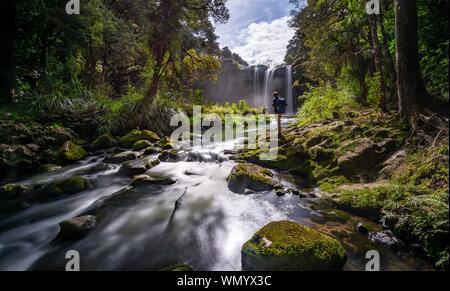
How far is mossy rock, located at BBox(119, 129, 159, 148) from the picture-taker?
11.8 meters

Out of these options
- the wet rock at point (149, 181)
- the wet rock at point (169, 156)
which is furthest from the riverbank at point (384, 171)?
the wet rock at point (149, 181)

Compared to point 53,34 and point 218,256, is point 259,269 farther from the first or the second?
point 53,34

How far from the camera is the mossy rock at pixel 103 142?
37.3 feet

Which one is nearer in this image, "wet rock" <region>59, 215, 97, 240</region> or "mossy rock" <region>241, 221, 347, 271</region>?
"mossy rock" <region>241, 221, 347, 271</region>

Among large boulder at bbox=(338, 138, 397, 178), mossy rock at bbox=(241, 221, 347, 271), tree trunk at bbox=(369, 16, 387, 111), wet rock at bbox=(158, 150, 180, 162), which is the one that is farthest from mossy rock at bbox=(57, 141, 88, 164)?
tree trunk at bbox=(369, 16, 387, 111)

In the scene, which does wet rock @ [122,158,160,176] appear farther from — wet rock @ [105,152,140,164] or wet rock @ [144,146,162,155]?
wet rock @ [144,146,162,155]

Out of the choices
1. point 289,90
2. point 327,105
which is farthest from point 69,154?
point 289,90

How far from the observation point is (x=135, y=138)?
12000 mm

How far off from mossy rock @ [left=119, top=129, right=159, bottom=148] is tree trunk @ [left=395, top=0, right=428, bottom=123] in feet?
31.8

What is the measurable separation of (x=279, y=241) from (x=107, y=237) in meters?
3.08

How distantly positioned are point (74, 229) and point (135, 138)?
24.6 feet

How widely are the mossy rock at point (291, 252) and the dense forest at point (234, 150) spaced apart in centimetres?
2

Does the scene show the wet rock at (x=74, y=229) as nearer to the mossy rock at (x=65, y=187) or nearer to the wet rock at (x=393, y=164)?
the mossy rock at (x=65, y=187)
